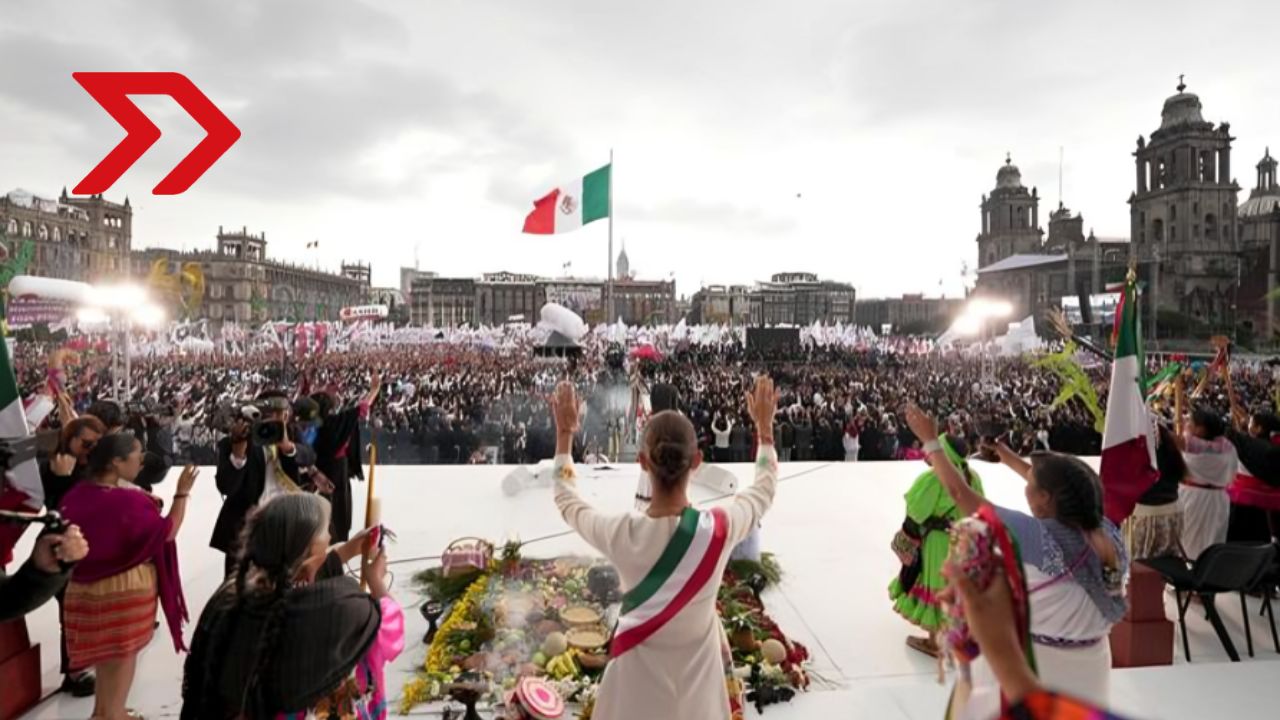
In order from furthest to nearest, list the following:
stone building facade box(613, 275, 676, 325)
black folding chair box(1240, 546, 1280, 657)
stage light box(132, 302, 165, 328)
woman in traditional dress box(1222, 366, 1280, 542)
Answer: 1. stone building facade box(613, 275, 676, 325)
2. stage light box(132, 302, 165, 328)
3. woman in traditional dress box(1222, 366, 1280, 542)
4. black folding chair box(1240, 546, 1280, 657)

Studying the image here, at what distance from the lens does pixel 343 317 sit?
23.2m

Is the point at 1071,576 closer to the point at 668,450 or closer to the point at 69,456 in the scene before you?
the point at 668,450

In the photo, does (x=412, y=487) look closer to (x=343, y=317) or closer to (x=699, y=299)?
(x=343, y=317)

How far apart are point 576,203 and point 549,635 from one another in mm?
8691

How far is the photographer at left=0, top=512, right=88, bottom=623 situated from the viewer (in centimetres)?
155

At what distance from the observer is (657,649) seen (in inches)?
70.0

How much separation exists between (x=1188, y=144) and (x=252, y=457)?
1346cm

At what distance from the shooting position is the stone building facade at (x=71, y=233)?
14.9 metres

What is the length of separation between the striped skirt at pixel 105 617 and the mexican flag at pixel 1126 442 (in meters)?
4.63

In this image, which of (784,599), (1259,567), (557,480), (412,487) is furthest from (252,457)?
(1259,567)

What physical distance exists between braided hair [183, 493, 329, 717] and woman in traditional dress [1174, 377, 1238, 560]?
5044 millimetres

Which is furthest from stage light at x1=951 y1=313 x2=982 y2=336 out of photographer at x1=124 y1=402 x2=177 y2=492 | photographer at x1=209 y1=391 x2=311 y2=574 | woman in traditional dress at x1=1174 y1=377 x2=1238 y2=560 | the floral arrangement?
photographer at x1=124 y1=402 x2=177 y2=492

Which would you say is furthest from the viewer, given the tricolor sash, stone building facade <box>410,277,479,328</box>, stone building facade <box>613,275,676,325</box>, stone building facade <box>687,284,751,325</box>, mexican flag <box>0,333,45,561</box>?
stone building facade <box>410,277,479,328</box>

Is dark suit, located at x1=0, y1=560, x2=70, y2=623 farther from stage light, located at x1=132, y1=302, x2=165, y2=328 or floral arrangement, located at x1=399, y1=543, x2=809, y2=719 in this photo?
stage light, located at x1=132, y1=302, x2=165, y2=328
